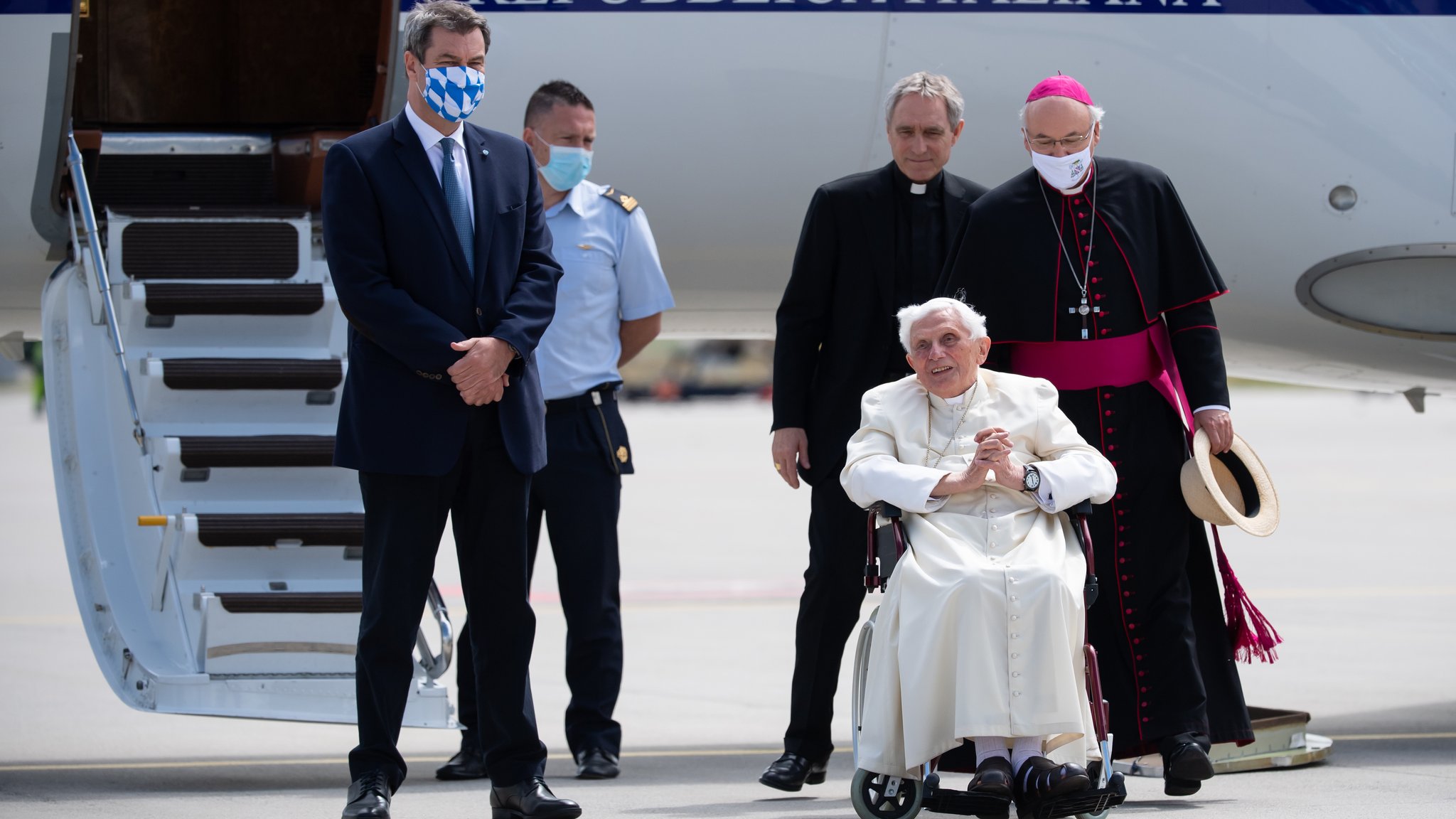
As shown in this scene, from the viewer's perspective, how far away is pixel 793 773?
457cm

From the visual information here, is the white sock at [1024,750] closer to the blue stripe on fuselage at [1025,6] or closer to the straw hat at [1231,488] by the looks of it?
the straw hat at [1231,488]

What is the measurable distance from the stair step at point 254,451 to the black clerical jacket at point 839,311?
1262 millimetres

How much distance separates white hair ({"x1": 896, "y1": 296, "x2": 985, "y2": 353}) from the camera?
4.01m

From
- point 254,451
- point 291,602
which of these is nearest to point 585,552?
point 291,602

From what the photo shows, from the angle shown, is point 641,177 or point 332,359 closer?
point 332,359

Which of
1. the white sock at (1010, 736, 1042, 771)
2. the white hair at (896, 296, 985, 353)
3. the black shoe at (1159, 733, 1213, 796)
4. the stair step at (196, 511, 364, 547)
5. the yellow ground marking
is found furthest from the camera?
the yellow ground marking

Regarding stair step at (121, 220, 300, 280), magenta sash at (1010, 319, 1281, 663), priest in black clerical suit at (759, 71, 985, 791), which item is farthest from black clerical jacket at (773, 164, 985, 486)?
stair step at (121, 220, 300, 280)

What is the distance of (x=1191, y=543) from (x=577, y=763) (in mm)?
1760

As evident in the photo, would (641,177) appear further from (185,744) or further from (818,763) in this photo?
(185,744)

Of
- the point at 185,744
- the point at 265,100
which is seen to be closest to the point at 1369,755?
the point at 185,744

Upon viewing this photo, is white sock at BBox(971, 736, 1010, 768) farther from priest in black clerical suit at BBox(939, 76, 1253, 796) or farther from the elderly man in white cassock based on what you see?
priest in black clerical suit at BBox(939, 76, 1253, 796)

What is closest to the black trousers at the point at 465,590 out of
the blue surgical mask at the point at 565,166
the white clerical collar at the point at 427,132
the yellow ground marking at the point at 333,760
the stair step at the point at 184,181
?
the white clerical collar at the point at 427,132

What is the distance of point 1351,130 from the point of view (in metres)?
5.55

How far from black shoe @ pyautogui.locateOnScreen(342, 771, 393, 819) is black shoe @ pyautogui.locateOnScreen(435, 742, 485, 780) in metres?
1.15
